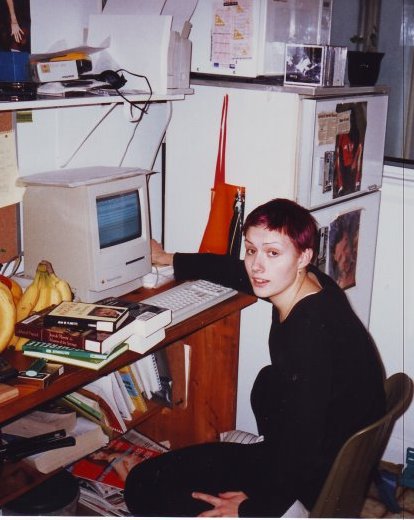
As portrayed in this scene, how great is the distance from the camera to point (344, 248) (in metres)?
2.66

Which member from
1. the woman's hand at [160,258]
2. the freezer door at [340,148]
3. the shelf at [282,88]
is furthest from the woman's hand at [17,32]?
the freezer door at [340,148]

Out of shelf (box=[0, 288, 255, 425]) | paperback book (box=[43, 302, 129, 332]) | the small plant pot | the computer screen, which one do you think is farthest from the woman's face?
the small plant pot

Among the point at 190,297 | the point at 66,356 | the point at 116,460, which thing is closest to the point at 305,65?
the point at 190,297

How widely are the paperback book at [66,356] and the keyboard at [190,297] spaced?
279 mm

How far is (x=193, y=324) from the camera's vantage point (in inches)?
→ 78.4

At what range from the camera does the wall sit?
280 centimetres

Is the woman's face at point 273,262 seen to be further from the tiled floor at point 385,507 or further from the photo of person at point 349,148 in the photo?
the tiled floor at point 385,507

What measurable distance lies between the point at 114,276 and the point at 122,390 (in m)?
0.45

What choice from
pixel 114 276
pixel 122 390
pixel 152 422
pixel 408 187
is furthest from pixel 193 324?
pixel 408 187

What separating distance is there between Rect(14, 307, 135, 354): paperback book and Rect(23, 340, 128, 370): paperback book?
0.02 m

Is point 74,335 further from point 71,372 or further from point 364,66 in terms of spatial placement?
point 364,66

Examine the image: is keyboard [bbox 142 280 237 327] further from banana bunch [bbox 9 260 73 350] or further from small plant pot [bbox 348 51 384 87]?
small plant pot [bbox 348 51 384 87]

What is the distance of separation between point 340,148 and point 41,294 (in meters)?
1.24

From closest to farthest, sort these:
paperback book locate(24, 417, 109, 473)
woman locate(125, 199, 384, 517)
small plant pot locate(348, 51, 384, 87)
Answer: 1. woman locate(125, 199, 384, 517)
2. paperback book locate(24, 417, 109, 473)
3. small plant pot locate(348, 51, 384, 87)
